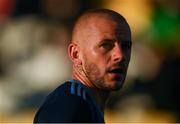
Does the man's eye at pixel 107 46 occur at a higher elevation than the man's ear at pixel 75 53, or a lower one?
higher

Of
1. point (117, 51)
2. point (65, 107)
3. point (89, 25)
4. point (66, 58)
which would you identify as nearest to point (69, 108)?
point (65, 107)

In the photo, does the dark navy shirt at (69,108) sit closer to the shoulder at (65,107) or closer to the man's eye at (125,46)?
Result: the shoulder at (65,107)

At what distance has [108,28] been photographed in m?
4.02

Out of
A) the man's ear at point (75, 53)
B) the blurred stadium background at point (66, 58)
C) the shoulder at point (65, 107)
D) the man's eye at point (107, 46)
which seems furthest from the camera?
the blurred stadium background at point (66, 58)

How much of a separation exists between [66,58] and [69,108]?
5.01 meters

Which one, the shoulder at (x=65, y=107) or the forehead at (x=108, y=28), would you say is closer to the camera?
the shoulder at (x=65, y=107)

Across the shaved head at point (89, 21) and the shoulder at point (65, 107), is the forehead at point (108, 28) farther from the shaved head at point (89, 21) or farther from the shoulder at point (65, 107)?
the shoulder at point (65, 107)

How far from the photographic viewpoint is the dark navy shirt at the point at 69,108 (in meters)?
3.48

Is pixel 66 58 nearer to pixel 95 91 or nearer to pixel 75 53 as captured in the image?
pixel 75 53

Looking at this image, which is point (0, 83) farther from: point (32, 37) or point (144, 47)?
point (144, 47)

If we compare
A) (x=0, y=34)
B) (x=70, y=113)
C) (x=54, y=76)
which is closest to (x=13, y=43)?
(x=0, y=34)

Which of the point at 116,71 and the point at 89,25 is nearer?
the point at 116,71

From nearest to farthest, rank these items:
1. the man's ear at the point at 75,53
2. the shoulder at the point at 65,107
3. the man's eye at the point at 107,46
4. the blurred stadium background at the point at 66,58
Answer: the shoulder at the point at 65,107 → the man's eye at the point at 107,46 → the man's ear at the point at 75,53 → the blurred stadium background at the point at 66,58

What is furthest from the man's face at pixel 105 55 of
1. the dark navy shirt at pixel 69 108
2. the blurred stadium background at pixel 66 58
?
the blurred stadium background at pixel 66 58
